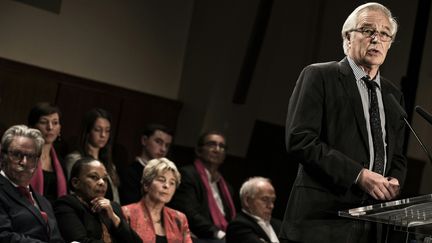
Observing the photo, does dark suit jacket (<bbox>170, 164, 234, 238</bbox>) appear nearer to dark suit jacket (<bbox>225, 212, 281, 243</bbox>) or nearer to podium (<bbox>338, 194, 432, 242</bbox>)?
dark suit jacket (<bbox>225, 212, 281, 243</bbox>)

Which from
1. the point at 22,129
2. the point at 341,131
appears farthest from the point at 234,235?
the point at 341,131

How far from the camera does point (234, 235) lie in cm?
477

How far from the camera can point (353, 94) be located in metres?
2.18

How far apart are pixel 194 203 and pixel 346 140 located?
3124mm

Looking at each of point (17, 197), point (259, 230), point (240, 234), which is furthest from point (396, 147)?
point (259, 230)

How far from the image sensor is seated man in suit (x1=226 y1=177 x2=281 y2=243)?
4.78m

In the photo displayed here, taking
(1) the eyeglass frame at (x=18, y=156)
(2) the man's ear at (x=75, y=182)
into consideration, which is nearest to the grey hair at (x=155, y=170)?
(2) the man's ear at (x=75, y=182)

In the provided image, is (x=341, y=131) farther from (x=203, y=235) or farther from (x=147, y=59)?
(x=147, y=59)

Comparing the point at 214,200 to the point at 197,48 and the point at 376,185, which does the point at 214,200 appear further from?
the point at 376,185

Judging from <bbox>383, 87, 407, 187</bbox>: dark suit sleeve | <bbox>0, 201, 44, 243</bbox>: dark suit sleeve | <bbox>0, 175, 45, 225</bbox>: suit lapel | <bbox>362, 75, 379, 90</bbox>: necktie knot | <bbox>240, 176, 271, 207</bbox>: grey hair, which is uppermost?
<bbox>362, 75, 379, 90</bbox>: necktie knot

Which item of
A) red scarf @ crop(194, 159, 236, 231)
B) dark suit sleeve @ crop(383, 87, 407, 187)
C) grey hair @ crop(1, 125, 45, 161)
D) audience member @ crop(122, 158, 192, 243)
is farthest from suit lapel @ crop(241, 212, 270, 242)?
dark suit sleeve @ crop(383, 87, 407, 187)

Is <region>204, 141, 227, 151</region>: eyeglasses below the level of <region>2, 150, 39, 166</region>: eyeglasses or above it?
above

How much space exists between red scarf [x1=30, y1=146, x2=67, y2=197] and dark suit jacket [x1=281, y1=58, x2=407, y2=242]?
2538mm

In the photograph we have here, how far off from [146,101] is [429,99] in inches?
94.8
